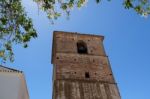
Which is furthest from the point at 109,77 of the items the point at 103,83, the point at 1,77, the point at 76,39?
the point at 1,77

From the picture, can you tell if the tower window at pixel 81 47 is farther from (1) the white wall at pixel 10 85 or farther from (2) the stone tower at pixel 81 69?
(1) the white wall at pixel 10 85

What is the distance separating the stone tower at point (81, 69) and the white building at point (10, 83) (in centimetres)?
468

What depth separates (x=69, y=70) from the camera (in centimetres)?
1794

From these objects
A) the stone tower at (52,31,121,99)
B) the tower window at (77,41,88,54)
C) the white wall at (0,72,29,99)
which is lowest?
the white wall at (0,72,29,99)

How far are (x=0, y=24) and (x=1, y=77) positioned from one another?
167 inches

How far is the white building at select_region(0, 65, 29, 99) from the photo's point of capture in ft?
35.3

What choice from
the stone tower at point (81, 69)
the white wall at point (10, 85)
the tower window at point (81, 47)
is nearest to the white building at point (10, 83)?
the white wall at point (10, 85)

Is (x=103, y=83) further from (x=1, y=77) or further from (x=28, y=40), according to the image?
(x=28, y=40)

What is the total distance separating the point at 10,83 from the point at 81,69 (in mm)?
7703

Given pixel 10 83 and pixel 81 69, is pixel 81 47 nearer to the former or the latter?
pixel 81 69

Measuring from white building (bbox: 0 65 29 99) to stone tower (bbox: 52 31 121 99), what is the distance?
4681 mm

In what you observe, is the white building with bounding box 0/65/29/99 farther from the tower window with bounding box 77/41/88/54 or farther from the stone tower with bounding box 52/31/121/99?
the tower window with bounding box 77/41/88/54

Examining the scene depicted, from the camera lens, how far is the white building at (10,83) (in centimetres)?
1075

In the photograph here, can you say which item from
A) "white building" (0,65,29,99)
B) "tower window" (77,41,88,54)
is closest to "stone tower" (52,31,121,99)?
"tower window" (77,41,88,54)
